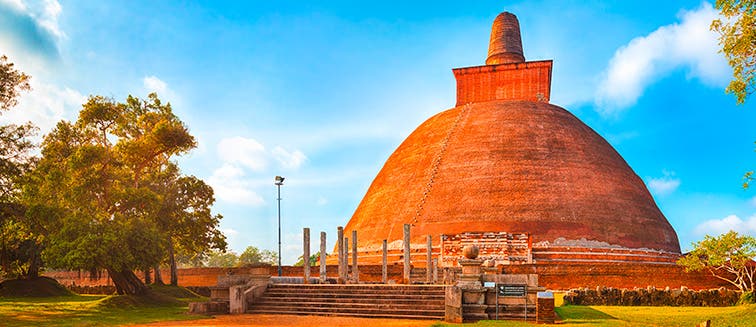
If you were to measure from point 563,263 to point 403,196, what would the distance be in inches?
386

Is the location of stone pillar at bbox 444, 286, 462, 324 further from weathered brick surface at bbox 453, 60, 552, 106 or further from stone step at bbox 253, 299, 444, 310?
weathered brick surface at bbox 453, 60, 552, 106

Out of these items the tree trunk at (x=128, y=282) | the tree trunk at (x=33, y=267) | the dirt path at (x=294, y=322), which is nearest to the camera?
the dirt path at (x=294, y=322)

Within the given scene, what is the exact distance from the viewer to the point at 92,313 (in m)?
16.2

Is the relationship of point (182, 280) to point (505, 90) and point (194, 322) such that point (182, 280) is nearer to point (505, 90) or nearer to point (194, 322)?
point (194, 322)

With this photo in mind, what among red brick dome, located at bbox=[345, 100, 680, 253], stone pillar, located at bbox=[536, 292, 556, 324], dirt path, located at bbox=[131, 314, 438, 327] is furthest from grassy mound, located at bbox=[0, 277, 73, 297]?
stone pillar, located at bbox=[536, 292, 556, 324]

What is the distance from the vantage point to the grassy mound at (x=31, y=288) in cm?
2395

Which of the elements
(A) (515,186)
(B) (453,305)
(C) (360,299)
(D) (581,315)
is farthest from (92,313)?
(A) (515,186)

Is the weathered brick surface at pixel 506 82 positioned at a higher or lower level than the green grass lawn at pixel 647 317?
higher

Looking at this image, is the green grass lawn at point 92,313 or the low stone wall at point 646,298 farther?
the low stone wall at point 646,298

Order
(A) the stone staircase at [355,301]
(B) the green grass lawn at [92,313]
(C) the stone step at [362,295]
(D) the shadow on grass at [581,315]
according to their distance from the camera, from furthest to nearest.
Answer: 1. (C) the stone step at [362,295]
2. (A) the stone staircase at [355,301]
3. (B) the green grass lawn at [92,313]
4. (D) the shadow on grass at [581,315]

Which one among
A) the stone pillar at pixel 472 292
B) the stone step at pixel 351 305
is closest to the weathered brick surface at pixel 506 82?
the stone step at pixel 351 305

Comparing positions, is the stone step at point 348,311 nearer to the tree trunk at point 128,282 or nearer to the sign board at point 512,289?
the sign board at point 512,289

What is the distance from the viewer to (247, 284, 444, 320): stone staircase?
1459cm

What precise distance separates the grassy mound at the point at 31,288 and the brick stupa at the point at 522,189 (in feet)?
47.1
